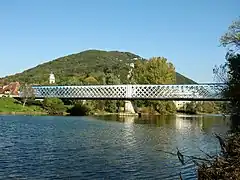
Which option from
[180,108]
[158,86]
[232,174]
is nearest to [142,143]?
[232,174]

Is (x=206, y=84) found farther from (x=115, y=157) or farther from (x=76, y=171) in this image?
(x=76, y=171)

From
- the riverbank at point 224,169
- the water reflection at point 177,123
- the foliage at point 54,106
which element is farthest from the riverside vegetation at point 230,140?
the foliage at point 54,106

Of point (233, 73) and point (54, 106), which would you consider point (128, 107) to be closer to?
point (54, 106)

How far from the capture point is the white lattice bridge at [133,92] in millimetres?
100181

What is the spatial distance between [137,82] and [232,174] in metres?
112

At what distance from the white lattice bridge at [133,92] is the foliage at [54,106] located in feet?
18.6

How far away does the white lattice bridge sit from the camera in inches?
3944

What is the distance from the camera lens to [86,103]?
120 meters

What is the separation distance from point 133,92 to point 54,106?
20827mm

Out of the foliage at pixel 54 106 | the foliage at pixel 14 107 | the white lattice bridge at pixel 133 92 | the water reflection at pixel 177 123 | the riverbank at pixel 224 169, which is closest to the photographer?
the riverbank at pixel 224 169

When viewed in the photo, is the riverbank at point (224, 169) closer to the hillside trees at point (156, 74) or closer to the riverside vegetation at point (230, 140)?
the riverside vegetation at point (230, 140)

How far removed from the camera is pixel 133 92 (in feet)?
373

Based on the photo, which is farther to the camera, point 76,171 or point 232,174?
point 76,171

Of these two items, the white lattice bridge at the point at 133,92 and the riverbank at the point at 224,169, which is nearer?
the riverbank at the point at 224,169
